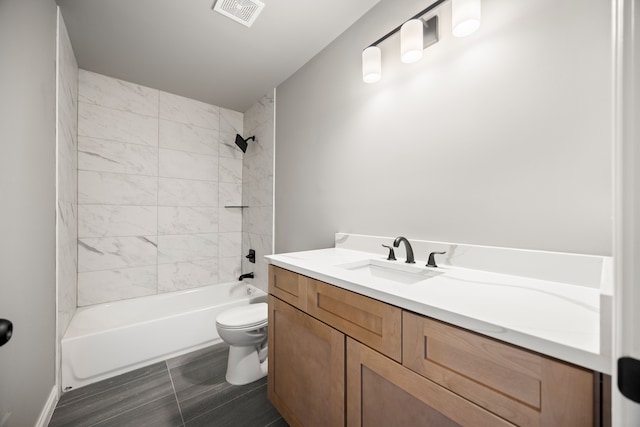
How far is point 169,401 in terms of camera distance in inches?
59.2

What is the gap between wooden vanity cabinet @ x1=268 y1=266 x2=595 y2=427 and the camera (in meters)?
0.50

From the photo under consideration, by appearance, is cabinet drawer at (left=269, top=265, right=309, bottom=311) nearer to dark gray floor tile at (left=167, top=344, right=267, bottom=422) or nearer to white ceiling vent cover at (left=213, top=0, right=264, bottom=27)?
dark gray floor tile at (left=167, top=344, right=267, bottom=422)

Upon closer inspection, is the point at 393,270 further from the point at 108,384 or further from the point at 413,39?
the point at 108,384

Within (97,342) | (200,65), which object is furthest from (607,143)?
(97,342)

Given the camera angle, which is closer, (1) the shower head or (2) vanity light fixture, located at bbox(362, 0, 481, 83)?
(2) vanity light fixture, located at bbox(362, 0, 481, 83)

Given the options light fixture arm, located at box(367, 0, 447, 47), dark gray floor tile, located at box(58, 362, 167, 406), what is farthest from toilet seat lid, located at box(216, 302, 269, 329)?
light fixture arm, located at box(367, 0, 447, 47)

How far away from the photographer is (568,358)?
0.46m

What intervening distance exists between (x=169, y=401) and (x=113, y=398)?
0.37 m

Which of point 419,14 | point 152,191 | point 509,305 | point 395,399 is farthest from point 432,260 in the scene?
point 152,191

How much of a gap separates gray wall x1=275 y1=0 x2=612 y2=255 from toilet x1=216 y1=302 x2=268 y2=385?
76 cm

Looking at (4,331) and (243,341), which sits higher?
(4,331)

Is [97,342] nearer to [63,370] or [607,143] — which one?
[63,370]

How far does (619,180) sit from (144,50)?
2653 mm

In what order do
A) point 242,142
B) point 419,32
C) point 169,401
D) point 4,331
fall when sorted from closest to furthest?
point 4,331
point 419,32
point 169,401
point 242,142
